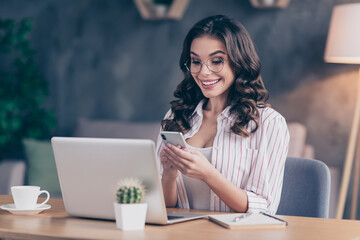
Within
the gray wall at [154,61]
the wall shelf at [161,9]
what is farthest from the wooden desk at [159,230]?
the wall shelf at [161,9]

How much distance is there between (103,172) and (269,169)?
63cm

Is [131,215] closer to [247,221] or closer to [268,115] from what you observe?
[247,221]

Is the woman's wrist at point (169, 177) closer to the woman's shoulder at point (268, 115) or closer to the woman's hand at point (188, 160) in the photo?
the woman's hand at point (188, 160)

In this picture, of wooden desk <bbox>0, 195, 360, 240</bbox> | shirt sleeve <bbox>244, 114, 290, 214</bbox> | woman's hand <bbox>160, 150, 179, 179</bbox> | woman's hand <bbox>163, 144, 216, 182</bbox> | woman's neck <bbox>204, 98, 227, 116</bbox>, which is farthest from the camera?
woman's neck <bbox>204, 98, 227, 116</bbox>

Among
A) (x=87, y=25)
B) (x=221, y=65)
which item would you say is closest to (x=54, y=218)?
(x=221, y=65)

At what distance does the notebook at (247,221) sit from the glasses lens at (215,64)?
0.59m

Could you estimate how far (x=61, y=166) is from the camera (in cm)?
145

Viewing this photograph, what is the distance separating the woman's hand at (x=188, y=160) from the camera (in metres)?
1.51

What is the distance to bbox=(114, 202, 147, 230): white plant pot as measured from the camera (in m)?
1.29

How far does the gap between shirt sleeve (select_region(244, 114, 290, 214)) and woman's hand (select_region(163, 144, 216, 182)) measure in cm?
22

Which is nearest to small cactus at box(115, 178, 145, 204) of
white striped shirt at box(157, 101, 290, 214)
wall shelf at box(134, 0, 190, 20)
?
white striped shirt at box(157, 101, 290, 214)

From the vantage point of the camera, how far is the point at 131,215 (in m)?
1.30

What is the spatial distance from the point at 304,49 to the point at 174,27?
0.95 meters

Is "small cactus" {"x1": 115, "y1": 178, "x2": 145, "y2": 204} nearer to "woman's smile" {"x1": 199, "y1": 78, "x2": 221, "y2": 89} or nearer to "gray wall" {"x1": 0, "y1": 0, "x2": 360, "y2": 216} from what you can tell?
"woman's smile" {"x1": 199, "y1": 78, "x2": 221, "y2": 89}
